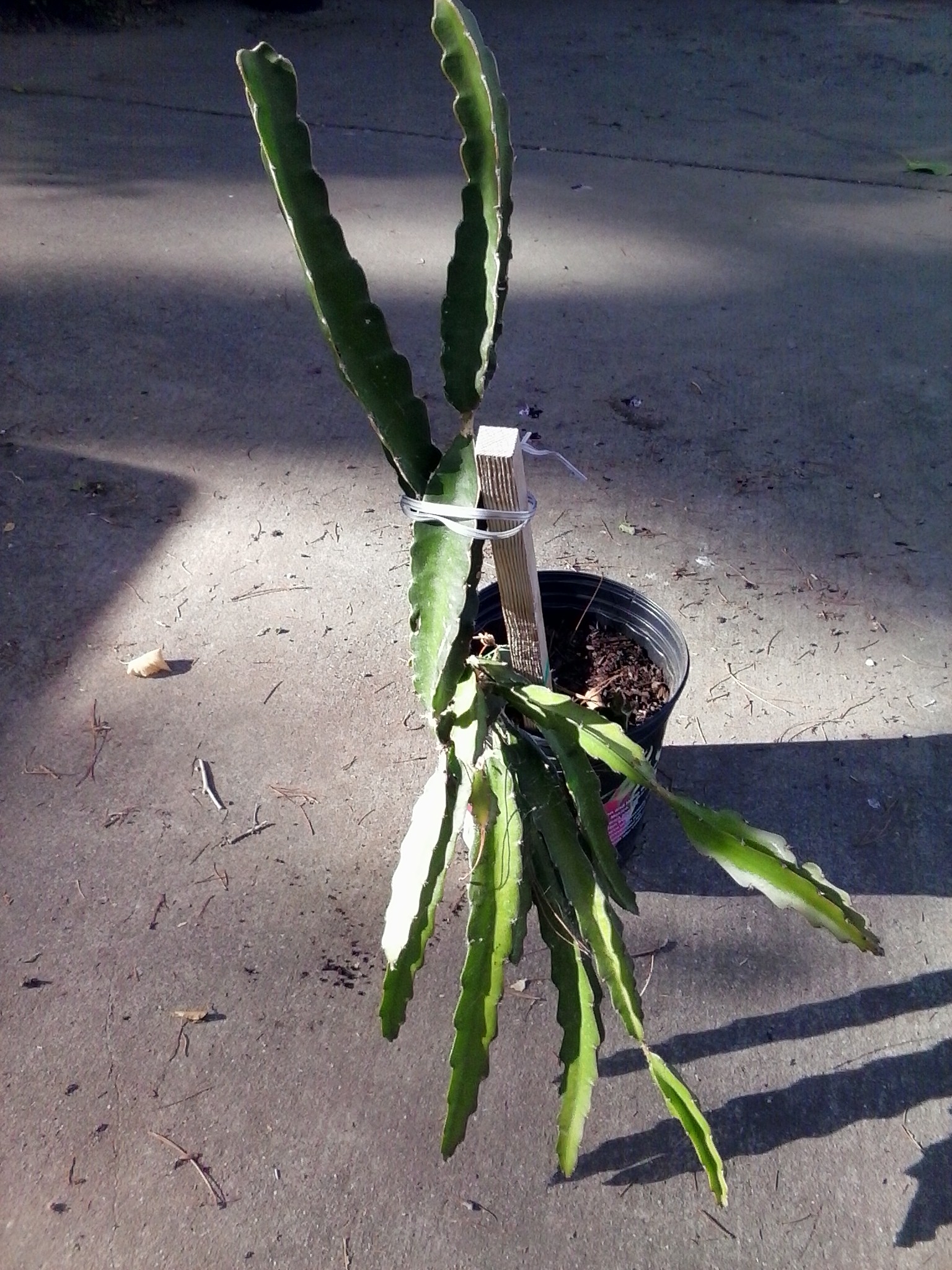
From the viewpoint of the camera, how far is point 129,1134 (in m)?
1.45

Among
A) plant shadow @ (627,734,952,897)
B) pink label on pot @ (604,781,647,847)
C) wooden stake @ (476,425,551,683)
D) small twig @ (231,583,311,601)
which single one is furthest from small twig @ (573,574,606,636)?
small twig @ (231,583,311,601)

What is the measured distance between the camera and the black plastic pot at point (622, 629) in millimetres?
1503

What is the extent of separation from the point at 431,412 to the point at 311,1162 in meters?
1.94

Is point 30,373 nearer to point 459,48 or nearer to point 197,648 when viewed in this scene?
point 197,648

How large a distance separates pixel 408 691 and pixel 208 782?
453mm

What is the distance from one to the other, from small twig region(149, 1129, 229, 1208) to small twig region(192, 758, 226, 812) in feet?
1.93

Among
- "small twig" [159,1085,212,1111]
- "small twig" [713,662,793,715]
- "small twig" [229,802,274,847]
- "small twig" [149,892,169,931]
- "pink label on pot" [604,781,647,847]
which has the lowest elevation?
"small twig" [159,1085,212,1111]

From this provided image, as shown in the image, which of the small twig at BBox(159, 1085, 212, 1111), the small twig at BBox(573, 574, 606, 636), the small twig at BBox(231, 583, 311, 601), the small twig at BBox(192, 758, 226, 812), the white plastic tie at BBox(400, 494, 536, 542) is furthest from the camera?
the small twig at BBox(231, 583, 311, 601)

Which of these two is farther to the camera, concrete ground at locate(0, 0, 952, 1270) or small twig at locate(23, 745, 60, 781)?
small twig at locate(23, 745, 60, 781)

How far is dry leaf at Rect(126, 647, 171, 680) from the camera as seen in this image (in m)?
2.11

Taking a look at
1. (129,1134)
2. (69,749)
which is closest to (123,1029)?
(129,1134)

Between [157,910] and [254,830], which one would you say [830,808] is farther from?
[157,910]

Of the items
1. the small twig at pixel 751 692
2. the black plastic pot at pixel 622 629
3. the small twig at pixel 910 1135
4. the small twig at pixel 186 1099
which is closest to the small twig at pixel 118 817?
the small twig at pixel 186 1099

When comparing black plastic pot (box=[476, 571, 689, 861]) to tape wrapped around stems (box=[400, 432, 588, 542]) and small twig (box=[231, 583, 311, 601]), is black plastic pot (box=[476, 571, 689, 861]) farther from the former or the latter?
small twig (box=[231, 583, 311, 601])
